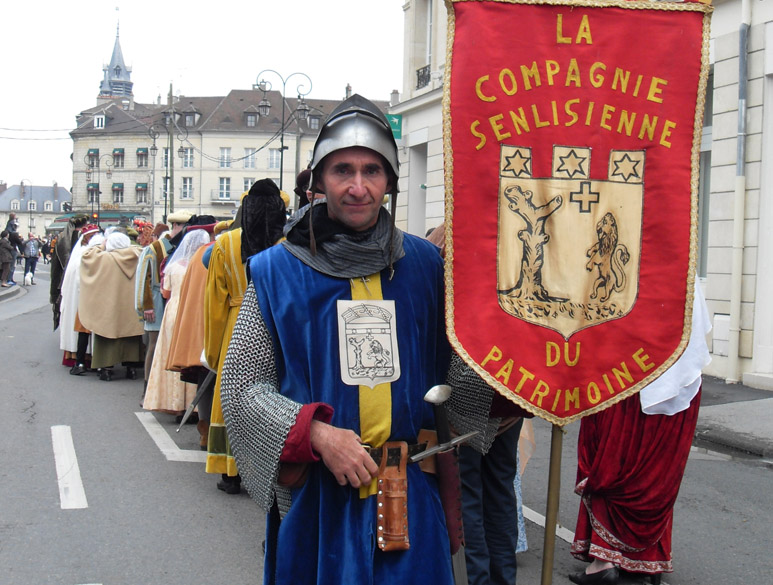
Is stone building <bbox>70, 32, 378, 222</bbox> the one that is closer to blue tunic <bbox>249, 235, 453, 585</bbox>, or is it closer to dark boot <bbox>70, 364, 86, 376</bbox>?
dark boot <bbox>70, 364, 86, 376</bbox>

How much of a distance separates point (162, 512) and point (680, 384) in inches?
130

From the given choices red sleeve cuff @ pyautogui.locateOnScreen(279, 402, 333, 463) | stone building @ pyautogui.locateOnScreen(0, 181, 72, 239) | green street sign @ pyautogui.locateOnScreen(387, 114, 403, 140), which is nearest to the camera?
red sleeve cuff @ pyautogui.locateOnScreen(279, 402, 333, 463)

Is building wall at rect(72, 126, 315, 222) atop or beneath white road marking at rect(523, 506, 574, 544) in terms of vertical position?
atop

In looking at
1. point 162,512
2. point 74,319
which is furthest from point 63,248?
point 162,512

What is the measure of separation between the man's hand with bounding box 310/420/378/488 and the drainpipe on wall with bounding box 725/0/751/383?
32.5 ft

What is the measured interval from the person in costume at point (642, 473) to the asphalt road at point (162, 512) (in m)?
0.29

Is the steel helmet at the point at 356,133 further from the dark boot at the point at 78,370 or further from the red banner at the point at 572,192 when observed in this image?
the dark boot at the point at 78,370

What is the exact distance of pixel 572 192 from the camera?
225cm

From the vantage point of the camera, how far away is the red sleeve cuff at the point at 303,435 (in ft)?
6.96

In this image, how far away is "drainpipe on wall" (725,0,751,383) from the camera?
11.0 metres

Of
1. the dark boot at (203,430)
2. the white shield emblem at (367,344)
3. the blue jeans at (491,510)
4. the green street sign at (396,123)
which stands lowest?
the dark boot at (203,430)

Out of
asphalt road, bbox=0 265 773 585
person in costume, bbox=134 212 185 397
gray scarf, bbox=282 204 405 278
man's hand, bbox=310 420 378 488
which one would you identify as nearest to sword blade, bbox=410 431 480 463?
man's hand, bbox=310 420 378 488

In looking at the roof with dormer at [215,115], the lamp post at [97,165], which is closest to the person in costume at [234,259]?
the roof with dormer at [215,115]

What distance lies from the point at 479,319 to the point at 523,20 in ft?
2.50
